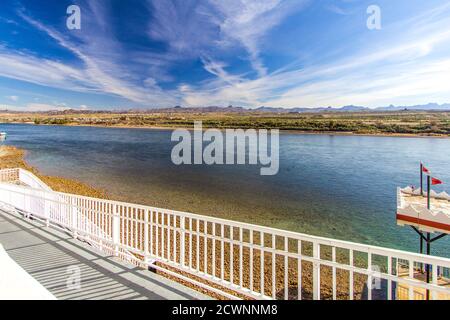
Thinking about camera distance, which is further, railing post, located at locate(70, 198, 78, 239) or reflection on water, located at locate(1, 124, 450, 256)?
reflection on water, located at locate(1, 124, 450, 256)

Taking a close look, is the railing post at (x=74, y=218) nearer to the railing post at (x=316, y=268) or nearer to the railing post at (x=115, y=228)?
the railing post at (x=115, y=228)

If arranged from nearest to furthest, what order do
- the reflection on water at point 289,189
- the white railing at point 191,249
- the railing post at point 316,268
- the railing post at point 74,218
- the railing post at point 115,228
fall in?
1. the railing post at point 316,268
2. the white railing at point 191,249
3. the railing post at point 115,228
4. the railing post at point 74,218
5. the reflection on water at point 289,189

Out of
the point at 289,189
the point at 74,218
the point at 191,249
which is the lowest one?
the point at 289,189

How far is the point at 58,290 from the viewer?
3.34m

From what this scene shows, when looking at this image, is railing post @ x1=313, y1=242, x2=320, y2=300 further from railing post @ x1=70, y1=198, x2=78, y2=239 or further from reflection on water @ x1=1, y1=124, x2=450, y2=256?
reflection on water @ x1=1, y1=124, x2=450, y2=256

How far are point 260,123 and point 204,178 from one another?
61.5 meters

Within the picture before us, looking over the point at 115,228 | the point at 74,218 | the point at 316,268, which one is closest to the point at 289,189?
the point at 74,218

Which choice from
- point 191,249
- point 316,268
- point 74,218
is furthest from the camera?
point 74,218

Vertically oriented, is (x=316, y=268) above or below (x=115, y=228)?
above

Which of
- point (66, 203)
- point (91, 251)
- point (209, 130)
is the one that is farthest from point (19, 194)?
point (209, 130)

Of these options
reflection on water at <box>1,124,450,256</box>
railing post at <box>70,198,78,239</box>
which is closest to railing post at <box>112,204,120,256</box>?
railing post at <box>70,198,78,239</box>

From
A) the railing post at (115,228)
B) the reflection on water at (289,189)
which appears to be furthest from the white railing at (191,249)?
the reflection on water at (289,189)

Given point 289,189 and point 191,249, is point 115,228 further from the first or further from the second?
point 289,189

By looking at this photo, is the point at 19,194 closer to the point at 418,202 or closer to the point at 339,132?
the point at 418,202
